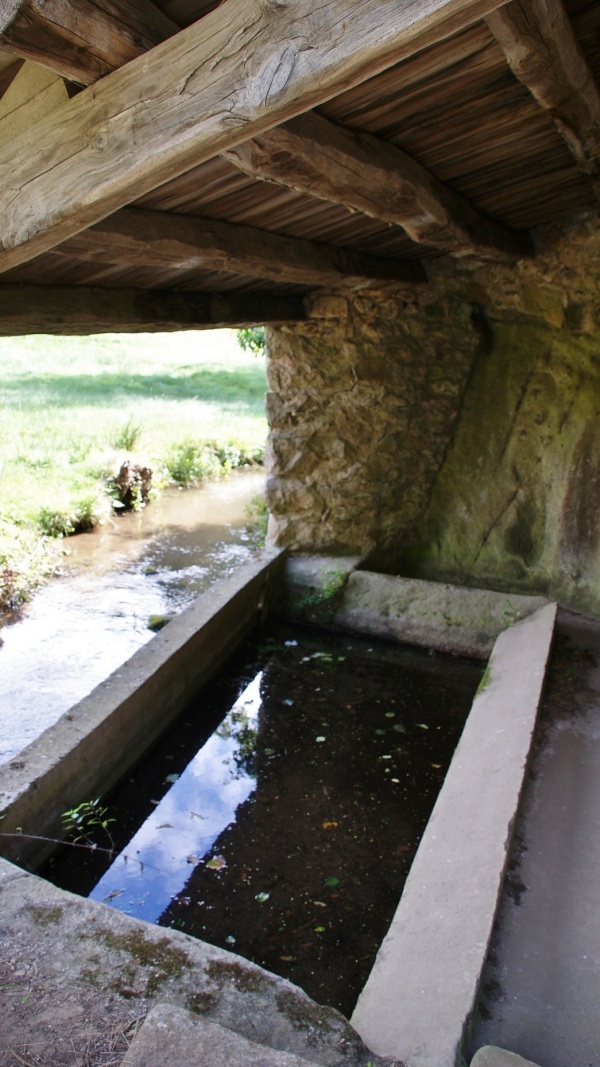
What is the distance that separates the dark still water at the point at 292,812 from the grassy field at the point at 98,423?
2.46m

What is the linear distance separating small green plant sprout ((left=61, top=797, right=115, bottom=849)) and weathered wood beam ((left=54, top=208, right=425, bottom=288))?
7.57ft

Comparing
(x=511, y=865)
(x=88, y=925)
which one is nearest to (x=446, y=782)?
(x=511, y=865)

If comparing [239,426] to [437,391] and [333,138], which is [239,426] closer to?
[437,391]

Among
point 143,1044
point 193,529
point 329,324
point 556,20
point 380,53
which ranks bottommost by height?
point 193,529

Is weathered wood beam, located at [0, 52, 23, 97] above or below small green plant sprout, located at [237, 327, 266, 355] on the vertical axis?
above

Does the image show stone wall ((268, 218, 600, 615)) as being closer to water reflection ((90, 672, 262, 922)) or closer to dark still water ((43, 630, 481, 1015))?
dark still water ((43, 630, 481, 1015))

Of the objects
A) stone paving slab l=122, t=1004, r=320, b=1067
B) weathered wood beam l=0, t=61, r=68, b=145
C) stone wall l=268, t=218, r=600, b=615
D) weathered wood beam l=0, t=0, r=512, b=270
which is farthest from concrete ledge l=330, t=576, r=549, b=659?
weathered wood beam l=0, t=61, r=68, b=145

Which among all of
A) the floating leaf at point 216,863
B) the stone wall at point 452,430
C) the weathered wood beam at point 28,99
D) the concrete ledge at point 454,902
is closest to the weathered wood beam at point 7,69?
the weathered wood beam at point 28,99

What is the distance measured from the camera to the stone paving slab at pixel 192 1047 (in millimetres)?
1726

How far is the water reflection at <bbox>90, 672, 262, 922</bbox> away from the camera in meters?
3.11

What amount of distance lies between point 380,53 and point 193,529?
21.1 ft

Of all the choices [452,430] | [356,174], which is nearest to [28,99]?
[356,174]

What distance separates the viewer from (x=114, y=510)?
807cm

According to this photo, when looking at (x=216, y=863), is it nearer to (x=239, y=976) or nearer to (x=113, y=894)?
(x=113, y=894)
